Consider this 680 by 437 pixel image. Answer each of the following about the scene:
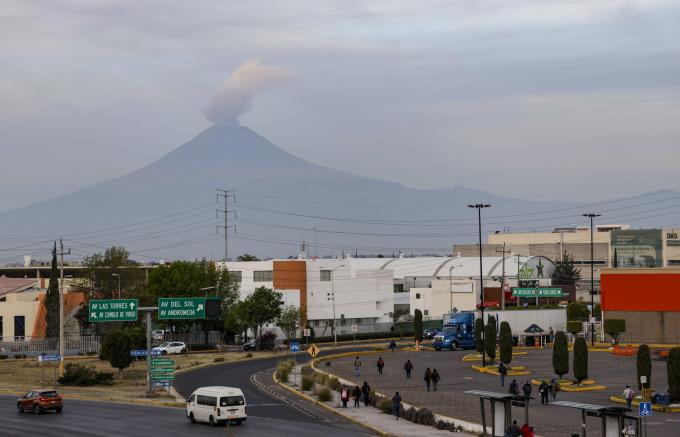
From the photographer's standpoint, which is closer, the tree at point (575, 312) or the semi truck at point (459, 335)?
the semi truck at point (459, 335)

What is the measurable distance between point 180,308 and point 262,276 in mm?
69275

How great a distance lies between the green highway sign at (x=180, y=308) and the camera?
2522 inches

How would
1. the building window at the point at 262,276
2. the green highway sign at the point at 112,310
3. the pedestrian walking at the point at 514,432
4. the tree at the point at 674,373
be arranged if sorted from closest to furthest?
the pedestrian walking at the point at 514,432 → the tree at the point at 674,373 → the green highway sign at the point at 112,310 → the building window at the point at 262,276

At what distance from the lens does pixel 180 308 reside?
6512 centimetres

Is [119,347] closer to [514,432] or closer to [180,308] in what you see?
[180,308]

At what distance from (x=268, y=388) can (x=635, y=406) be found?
23661 millimetres

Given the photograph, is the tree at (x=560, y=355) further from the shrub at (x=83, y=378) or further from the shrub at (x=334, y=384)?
the shrub at (x=83, y=378)

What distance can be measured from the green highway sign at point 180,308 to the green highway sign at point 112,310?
75.4 inches

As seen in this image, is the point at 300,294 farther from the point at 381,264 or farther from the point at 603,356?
the point at 381,264

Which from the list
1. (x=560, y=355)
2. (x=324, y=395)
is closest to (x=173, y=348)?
(x=324, y=395)

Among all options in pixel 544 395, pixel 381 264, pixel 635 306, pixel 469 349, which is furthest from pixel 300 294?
pixel 544 395

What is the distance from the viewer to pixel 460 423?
4769 cm

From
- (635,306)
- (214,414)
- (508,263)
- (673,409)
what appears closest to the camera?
(214,414)

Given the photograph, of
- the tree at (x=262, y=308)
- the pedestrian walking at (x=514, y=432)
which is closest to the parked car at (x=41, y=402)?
the pedestrian walking at (x=514, y=432)
